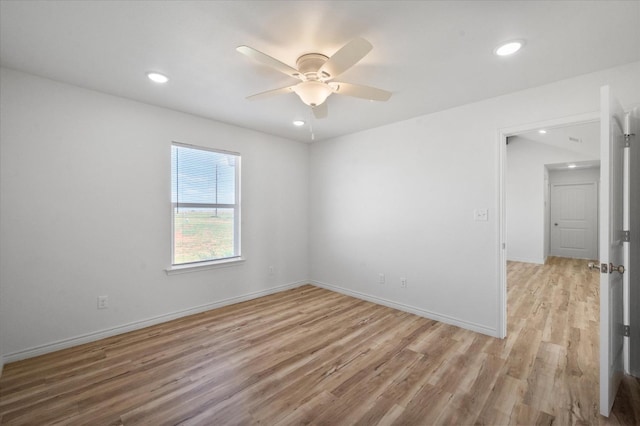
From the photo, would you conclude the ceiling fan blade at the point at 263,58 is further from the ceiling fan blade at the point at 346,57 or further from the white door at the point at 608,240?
the white door at the point at 608,240

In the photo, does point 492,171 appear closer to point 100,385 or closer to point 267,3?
point 267,3

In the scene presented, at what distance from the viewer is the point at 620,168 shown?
77.9 inches

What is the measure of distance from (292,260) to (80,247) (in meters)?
Answer: 2.77

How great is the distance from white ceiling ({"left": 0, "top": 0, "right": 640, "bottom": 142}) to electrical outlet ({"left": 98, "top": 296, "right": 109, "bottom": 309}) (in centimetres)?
209

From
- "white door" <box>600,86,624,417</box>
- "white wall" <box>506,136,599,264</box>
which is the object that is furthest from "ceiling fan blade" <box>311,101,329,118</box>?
"white wall" <box>506,136,599,264</box>

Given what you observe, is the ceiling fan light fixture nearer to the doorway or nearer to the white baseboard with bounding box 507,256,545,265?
the white baseboard with bounding box 507,256,545,265

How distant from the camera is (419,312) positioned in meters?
3.53

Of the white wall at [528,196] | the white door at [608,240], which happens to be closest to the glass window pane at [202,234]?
the white door at [608,240]

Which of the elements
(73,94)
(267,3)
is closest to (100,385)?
(73,94)

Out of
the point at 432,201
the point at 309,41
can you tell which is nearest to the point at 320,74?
the point at 309,41

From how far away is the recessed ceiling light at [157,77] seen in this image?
2.45 metres

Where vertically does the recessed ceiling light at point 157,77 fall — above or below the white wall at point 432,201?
above

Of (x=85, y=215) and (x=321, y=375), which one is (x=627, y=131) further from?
(x=85, y=215)

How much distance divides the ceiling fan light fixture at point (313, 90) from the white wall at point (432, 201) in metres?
1.81
